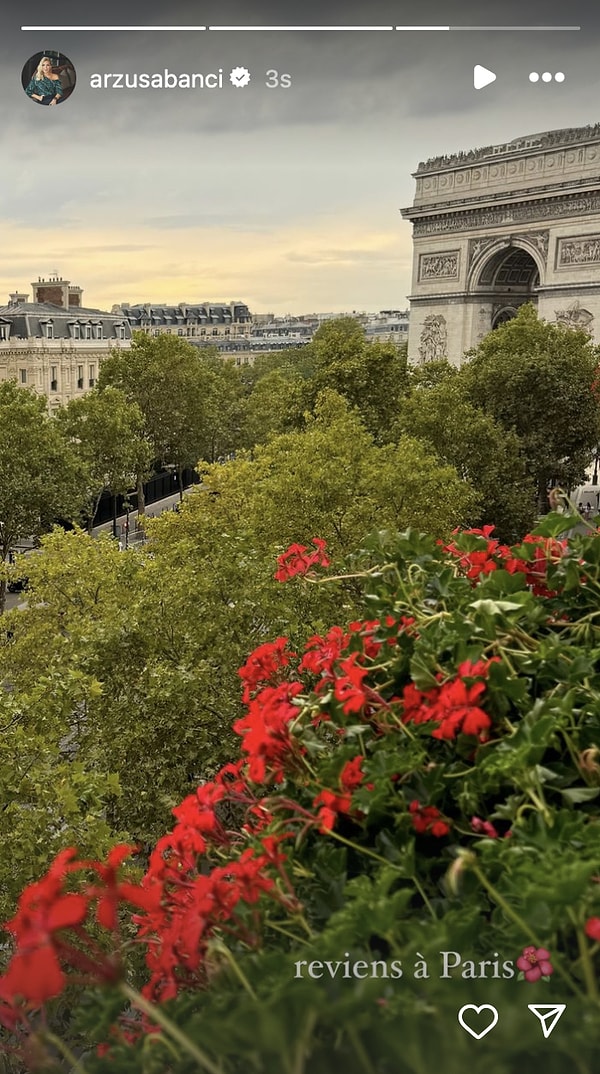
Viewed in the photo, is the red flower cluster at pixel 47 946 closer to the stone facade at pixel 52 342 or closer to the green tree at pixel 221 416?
the green tree at pixel 221 416

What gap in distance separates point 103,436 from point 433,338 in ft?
59.8

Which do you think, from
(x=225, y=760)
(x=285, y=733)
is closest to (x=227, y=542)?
(x=225, y=760)

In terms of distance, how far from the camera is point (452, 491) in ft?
44.2

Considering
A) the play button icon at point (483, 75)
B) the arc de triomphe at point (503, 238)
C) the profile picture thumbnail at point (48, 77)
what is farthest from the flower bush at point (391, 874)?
the arc de triomphe at point (503, 238)

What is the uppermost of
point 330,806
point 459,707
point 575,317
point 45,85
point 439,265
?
point 439,265

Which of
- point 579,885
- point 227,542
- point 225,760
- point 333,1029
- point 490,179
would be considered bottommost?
point 225,760

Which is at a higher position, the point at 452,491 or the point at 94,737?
the point at 452,491

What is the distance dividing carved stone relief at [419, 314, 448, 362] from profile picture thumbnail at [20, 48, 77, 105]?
36.2m

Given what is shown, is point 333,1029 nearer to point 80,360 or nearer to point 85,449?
point 85,449

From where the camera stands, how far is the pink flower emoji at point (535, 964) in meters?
1.56

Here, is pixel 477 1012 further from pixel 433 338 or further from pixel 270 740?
pixel 433 338

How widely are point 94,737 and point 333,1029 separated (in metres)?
6.56

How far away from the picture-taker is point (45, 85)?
14.1 ft

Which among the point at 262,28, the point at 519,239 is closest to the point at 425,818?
the point at 262,28
